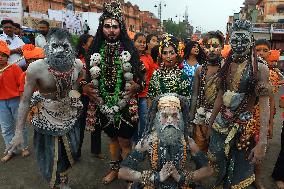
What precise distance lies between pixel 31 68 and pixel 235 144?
2314 millimetres

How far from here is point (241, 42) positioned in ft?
9.94

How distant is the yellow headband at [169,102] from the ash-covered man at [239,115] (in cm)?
73

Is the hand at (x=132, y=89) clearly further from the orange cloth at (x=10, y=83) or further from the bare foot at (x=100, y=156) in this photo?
the orange cloth at (x=10, y=83)

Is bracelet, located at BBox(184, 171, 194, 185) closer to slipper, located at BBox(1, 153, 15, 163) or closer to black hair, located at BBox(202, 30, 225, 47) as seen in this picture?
black hair, located at BBox(202, 30, 225, 47)

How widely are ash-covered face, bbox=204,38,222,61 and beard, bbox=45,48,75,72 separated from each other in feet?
5.75

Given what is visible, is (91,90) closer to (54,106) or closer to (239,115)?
(54,106)

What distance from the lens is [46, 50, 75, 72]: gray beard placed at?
124 inches

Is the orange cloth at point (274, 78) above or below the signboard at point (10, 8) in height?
below

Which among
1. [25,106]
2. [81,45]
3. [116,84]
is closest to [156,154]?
[116,84]

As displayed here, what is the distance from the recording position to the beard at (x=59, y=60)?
3.13 m

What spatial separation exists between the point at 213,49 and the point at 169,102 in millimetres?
1470

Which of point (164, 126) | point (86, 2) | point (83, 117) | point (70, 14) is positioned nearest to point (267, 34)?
point (70, 14)

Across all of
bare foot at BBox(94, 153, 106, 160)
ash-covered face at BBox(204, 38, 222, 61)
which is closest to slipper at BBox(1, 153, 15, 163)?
bare foot at BBox(94, 153, 106, 160)

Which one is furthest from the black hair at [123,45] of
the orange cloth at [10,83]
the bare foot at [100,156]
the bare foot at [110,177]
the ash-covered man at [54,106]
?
the bare foot at [100,156]
